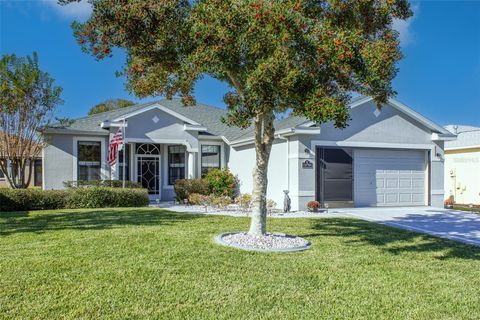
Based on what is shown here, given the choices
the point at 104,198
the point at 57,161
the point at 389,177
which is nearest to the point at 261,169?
the point at 104,198

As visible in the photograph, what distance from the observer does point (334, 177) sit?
16047 mm

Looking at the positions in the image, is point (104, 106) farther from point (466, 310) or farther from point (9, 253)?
point (466, 310)

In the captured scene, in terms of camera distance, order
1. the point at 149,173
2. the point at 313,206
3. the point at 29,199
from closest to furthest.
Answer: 1. the point at 313,206
2. the point at 29,199
3. the point at 149,173

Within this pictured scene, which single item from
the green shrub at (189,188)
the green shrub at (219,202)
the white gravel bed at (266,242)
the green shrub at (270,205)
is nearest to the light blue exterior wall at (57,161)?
the green shrub at (189,188)

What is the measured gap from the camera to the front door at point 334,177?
15836mm

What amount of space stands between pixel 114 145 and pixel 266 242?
1077 centimetres

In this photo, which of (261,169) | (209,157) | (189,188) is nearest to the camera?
(261,169)

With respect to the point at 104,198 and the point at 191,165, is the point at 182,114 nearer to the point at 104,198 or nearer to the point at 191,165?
the point at 191,165

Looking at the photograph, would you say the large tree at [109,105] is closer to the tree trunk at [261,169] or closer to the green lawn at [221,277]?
the green lawn at [221,277]

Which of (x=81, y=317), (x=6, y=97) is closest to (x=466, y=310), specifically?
(x=81, y=317)

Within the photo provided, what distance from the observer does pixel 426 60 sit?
2152 centimetres

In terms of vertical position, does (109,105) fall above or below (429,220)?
above

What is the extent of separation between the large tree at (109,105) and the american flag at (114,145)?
83.5 ft

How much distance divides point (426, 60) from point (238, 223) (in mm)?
16136
